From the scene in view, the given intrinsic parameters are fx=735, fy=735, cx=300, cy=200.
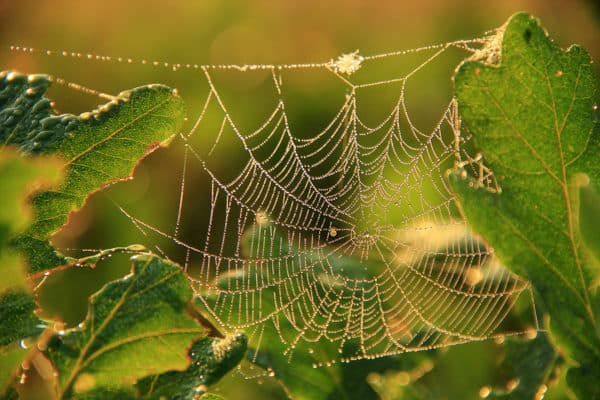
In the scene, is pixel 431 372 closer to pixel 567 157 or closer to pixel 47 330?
pixel 567 157

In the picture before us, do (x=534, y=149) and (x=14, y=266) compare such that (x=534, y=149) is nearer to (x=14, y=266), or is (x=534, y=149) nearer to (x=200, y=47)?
(x=14, y=266)

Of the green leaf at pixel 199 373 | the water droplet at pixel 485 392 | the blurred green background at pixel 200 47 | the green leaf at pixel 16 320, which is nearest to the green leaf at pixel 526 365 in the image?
the water droplet at pixel 485 392

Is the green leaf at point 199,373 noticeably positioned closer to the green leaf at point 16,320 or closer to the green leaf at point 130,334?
the green leaf at point 130,334

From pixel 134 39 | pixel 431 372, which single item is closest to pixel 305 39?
pixel 134 39

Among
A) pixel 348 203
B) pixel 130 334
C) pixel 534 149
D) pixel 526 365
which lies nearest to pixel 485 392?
pixel 526 365

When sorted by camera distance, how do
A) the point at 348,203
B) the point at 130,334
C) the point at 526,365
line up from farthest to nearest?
the point at 348,203 → the point at 526,365 → the point at 130,334

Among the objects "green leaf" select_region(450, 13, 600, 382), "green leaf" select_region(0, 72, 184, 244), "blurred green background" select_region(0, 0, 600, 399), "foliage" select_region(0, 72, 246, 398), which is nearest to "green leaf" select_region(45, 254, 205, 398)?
"foliage" select_region(0, 72, 246, 398)

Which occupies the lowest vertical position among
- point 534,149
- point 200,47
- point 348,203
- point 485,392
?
point 485,392

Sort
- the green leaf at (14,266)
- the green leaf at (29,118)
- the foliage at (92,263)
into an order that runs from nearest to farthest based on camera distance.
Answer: the green leaf at (14,266)
the foliage at (92,263)
the green leaf at (29,118)
